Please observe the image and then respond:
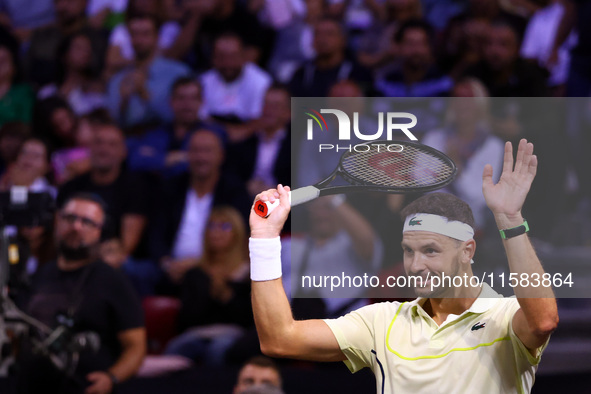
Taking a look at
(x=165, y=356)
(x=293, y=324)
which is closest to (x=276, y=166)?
(x=165, y=356)

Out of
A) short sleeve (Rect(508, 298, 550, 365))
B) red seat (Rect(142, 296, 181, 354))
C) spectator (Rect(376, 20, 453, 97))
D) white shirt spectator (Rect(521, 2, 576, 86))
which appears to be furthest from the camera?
white shirt spectator (Rect(521, 2, 576, 86))

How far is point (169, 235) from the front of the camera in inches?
237

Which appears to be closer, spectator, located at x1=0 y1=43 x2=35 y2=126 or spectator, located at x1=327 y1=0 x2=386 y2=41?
spectator, located at x1=327 y1=0 x2=386 y2=41

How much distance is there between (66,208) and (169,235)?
1385mm

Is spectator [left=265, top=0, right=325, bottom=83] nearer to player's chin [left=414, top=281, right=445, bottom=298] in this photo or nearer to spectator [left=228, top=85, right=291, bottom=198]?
spectator [left=228, top=85, right=291, bottom=198]

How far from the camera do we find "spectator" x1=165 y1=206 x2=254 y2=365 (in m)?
5.10

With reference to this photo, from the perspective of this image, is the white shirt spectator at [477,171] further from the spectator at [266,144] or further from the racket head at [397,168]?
the spectator at [266,144]

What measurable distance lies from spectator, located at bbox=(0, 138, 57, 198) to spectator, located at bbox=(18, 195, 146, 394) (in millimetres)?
1795

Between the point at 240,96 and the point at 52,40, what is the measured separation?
7.23ft

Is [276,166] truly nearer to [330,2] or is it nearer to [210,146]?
[210,146]

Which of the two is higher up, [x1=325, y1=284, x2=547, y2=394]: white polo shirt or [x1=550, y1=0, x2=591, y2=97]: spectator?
[x1=550, y1=0, x2=591, y2=97]: spectator

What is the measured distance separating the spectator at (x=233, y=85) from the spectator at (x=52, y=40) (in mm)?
1509

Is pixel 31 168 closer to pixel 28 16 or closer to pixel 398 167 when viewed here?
pixel 28 16

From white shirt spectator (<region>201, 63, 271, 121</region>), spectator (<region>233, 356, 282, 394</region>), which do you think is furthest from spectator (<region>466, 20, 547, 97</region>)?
spectator (<region>233, 356, 282, 394</region>)
